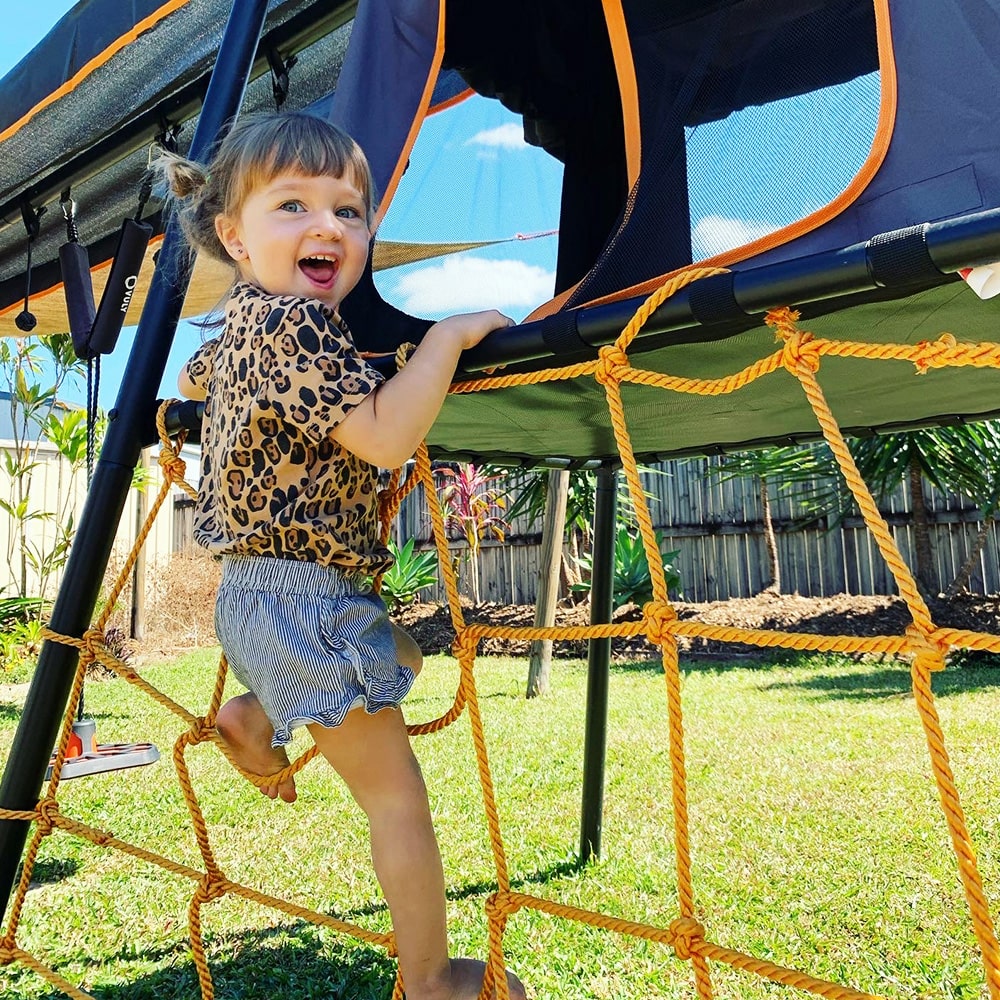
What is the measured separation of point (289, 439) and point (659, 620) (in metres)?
0.45

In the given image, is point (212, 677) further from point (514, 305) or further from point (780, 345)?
point (780, 345)

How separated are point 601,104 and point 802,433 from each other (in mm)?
829

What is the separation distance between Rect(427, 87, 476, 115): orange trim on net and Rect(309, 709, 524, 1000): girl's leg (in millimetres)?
1365

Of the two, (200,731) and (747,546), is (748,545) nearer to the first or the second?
(747,546)

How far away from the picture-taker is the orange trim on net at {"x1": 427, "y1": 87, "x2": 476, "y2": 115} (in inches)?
72.1

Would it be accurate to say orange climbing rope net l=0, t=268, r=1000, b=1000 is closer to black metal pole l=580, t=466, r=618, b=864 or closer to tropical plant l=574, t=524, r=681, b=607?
black metal pole l=580, t=466, r=618, b=864

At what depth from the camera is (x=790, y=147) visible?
3.26ft

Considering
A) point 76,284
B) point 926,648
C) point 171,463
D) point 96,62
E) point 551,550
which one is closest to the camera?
point 926,648

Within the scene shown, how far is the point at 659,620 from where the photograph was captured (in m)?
0.88

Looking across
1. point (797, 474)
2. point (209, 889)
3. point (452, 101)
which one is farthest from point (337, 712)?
point (797, 474)

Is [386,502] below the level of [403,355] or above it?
below

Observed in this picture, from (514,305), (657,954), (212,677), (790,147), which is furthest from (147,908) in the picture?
(212,677)

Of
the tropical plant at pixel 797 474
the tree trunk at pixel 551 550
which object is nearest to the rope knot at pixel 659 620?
the tree trunk at pixel 551 550

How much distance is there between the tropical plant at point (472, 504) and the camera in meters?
6.66
